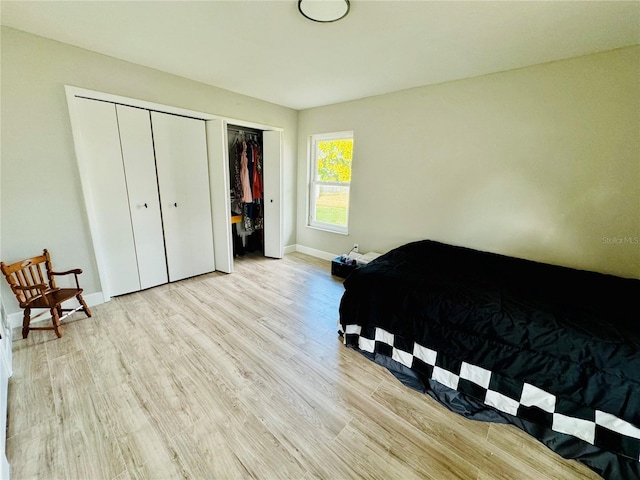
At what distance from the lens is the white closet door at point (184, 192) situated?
2.85 metres

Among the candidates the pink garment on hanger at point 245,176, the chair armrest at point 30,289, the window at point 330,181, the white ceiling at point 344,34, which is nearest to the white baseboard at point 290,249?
the window at point 330,181

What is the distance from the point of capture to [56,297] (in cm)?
209

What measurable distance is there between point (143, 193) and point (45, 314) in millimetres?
1405

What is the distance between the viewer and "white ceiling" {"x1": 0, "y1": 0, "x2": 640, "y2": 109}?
5.20ft

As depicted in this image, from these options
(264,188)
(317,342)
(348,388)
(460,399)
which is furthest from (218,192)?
(460,399)

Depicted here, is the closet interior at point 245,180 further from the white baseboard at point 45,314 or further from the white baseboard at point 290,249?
the white baseboard at point 45,314

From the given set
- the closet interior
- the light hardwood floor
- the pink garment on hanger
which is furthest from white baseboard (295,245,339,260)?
the light hardwood floor

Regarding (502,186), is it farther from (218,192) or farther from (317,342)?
(218,192)

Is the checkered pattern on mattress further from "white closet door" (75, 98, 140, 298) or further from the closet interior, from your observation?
the closet interior

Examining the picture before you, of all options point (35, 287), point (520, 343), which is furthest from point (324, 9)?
point (35, 287)

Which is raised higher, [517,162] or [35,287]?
[517,162]

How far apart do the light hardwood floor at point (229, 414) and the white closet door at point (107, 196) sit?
53 centimetres

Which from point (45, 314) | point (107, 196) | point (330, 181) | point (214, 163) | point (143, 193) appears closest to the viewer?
point (45, 314)

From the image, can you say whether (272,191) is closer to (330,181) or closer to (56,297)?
(330,181)
